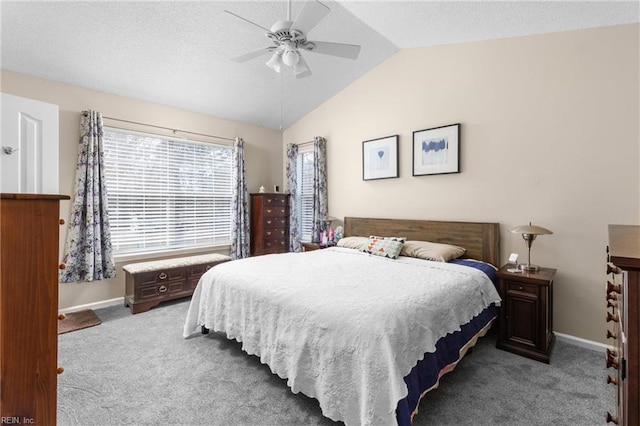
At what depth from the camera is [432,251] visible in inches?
124

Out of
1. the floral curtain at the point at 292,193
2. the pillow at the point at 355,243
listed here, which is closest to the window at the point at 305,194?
the floral curtain at the point at 292,193

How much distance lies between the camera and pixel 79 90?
353cm

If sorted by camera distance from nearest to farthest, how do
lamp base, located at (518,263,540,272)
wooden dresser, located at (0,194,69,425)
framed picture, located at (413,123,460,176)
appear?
wooden dresser, located at (0,194,69,425), lamp base, located at (518,263,540,272), framed picture, located at (413,123,460,176)

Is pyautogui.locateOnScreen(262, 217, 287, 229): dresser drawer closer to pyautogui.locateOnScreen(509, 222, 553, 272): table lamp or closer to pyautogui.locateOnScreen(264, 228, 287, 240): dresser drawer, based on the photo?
pyautogui.locateOnScreen(264, 228, 287, 240): dresser drawer

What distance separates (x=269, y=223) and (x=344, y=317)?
11.4 ft

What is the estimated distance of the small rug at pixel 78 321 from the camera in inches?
121

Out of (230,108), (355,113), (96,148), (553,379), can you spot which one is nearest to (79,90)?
(96,148)

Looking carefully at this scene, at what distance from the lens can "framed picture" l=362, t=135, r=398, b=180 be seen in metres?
4.00

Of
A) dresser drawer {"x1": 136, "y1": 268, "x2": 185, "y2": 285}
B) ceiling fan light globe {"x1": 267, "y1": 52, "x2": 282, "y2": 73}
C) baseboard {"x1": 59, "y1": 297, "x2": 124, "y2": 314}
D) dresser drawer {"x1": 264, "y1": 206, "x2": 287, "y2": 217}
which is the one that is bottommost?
baseboard {"x1": 59, "y1": 297, "x2": 124, "y2": 314}

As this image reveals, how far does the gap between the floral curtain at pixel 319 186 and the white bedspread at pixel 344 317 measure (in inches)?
75.4

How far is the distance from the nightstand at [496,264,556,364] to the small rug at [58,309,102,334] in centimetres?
415

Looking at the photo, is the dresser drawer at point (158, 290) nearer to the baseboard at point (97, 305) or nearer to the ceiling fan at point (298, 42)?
the baseboard at point (97, 305)

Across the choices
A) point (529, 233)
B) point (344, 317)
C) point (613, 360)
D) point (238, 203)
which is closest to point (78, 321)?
point (238, 203)

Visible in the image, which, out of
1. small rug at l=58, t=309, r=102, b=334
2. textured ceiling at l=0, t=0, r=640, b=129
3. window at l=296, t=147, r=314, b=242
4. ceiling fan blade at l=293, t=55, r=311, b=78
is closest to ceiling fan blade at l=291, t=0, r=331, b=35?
ceiling fan blade at l=293, t=55, r=311, b=78
